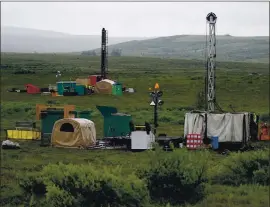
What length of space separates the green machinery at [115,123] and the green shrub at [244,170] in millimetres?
8356

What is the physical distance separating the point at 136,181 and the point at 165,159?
144 centimetres

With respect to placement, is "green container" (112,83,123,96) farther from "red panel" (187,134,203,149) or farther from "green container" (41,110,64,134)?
"red panel" (187,134,203,149)

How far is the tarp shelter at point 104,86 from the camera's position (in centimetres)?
4484

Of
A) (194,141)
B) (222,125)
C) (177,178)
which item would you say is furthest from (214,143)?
(177,178)

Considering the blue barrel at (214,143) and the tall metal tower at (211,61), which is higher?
the tall metal tower at (211,61)

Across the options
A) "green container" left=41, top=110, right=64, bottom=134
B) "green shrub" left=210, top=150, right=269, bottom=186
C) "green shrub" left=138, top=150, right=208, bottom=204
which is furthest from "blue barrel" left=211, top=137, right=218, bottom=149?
"green shrub" left=138, top=150, right=208, bottom=204

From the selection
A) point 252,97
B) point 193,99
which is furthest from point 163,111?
point 252,97

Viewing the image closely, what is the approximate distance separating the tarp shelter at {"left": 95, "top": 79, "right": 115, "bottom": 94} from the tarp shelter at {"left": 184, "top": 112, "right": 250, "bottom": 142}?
23.5m

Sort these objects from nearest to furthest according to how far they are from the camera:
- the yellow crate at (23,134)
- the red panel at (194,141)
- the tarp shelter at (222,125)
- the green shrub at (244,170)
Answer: the green shrub at (244,170), the red panel at (194,141), the tarp shelter at (222,125), the yellow crate at (23,134)

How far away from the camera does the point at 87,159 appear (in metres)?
18.2

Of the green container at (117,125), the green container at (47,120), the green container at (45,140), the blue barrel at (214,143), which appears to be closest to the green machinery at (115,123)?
the green container at (117,125)

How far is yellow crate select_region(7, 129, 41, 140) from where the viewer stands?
22844mm

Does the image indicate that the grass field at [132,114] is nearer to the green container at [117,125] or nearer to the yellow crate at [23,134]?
the yellow crate at [23,134]

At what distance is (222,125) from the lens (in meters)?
21.5
